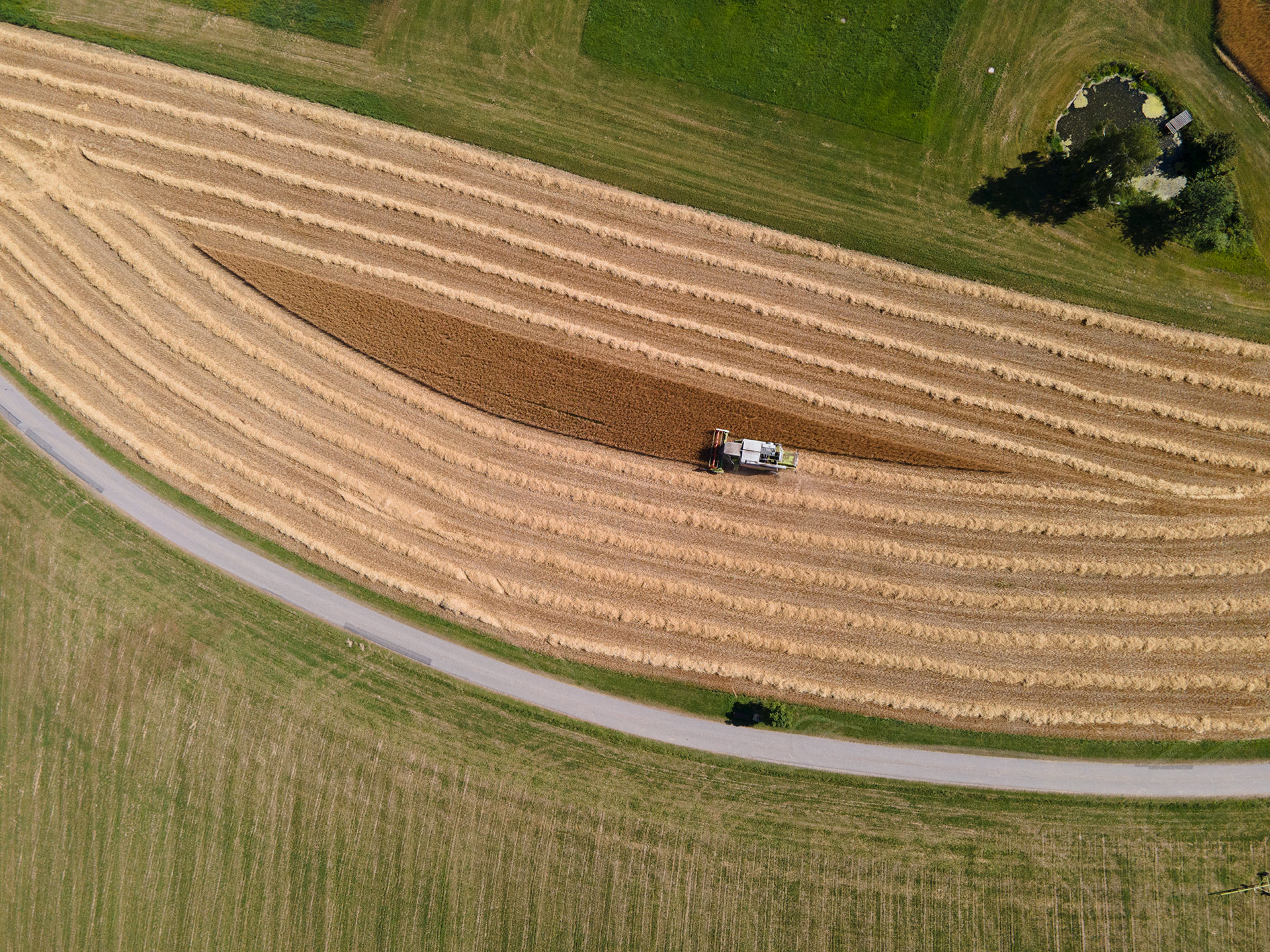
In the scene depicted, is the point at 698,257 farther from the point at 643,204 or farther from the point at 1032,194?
the point at 1032,194

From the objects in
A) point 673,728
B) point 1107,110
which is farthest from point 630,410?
→ point 1107,110

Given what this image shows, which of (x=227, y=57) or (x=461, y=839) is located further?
(x=227, y=57)

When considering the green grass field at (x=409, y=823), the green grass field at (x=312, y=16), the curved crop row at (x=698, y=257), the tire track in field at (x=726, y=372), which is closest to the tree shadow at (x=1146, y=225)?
the curved crop row at (x=698, y=257)

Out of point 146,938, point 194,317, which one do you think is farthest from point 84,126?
point 146,938

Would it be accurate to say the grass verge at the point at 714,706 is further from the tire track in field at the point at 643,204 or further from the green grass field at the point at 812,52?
the green grass field at the point at 812,52

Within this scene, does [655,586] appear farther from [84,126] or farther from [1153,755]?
[84,126]

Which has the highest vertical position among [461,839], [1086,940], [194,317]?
[194,317]
